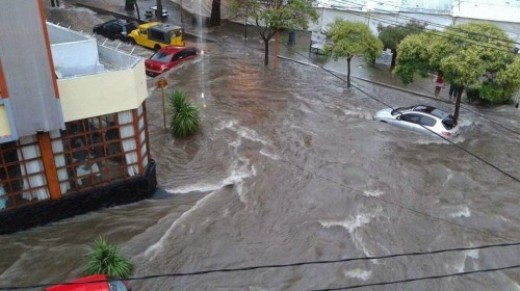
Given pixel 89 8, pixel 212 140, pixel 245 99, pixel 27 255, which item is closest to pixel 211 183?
pixel 212 140

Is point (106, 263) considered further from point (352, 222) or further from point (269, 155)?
point (269, 155)

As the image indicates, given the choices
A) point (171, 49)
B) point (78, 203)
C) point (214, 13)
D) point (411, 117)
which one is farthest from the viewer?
point (214, 13)

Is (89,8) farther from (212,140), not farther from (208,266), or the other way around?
(208,266)

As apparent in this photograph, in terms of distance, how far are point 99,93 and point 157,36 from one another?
16.6m

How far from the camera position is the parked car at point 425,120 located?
18.2 meters

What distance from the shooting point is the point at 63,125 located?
11.5m

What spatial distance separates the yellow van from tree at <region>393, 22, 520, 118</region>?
13.3m

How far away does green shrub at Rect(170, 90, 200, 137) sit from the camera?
58.7ft

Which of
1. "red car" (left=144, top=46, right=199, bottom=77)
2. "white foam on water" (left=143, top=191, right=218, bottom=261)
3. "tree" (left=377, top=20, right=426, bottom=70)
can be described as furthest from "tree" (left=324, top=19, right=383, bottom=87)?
"white foam on water" (left=143, top=191, right=218, bottom=261)

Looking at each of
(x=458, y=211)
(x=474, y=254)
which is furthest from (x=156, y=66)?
(x=474, y=254)

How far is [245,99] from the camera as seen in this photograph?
21.9 m

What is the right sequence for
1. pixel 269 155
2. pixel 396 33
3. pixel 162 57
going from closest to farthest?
pixel 269 155 → pixel 162 57 → pixel 396 33

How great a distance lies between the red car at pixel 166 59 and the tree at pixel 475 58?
11559 millimetres

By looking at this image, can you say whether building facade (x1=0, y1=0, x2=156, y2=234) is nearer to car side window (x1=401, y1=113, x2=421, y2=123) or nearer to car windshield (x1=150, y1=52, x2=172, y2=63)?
car side window (x1=401, y1=113, x2=421, y2=123)
